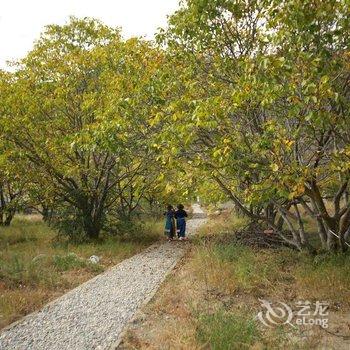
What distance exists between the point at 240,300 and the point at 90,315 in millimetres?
2829

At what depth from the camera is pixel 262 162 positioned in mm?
8070

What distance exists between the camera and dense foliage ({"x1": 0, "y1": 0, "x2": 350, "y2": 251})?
662 cm

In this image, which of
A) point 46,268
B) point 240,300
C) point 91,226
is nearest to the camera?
point 240,300

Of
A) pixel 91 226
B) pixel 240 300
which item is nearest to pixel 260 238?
pixel 240 300

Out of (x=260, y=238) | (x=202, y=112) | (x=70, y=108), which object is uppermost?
(x=70, y=108)

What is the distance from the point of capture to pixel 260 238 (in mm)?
13016

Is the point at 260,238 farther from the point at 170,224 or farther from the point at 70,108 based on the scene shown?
the point at 70,108

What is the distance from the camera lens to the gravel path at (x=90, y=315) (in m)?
6.19

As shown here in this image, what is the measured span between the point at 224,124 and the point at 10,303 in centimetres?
546

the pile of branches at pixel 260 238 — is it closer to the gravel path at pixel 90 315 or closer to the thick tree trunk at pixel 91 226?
the gravel path at pixel 90 315

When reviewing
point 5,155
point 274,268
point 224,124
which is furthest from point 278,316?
point 5,155

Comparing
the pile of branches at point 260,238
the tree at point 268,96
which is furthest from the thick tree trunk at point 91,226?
the tree at point 268,96

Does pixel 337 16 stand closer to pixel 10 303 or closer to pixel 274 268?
pixel 274 268

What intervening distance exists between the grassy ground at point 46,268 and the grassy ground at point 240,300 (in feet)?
7.91
